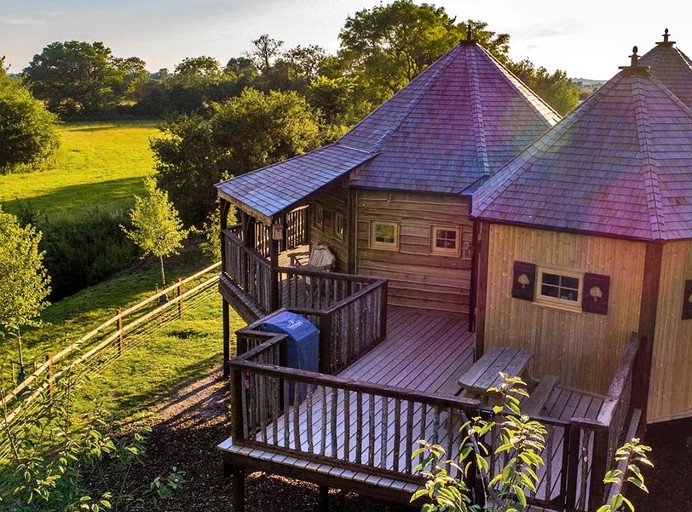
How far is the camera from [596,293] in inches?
364

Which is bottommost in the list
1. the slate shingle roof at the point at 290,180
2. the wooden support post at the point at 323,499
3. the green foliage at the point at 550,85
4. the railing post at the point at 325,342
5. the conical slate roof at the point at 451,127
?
the wooden support post at the point at 323,499

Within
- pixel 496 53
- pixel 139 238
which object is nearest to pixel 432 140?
pixel 139 238

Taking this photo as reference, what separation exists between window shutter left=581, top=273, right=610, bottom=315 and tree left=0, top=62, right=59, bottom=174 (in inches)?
1597

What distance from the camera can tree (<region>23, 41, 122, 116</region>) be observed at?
68.1 meters

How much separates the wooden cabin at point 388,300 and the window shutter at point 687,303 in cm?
75

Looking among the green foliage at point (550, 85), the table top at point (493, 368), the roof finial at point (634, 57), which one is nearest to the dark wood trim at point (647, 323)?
the table top at point (493, 368)

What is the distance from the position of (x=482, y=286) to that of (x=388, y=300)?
167 inches

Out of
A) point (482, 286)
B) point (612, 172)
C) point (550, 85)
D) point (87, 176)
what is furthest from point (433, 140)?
point (550, 85)

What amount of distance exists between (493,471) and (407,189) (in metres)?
6.88

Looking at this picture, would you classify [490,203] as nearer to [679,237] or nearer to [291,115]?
[679,237]

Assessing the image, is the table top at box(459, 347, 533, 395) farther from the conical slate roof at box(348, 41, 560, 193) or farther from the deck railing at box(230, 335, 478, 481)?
the conical slate roof at box(348, 41, 560, 193)

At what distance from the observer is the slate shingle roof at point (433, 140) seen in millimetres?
13227

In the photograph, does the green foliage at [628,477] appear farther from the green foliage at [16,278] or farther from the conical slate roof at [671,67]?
the green foliage at [16,278]

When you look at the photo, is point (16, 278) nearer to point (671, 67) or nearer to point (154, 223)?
point (154, 223)
